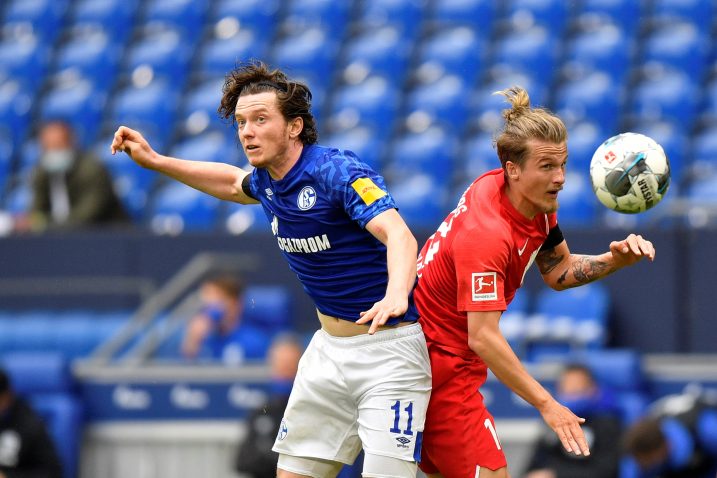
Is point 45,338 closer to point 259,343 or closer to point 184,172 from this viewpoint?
point 259,343

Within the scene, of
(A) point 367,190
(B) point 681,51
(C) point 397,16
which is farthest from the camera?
(C) point 397,16

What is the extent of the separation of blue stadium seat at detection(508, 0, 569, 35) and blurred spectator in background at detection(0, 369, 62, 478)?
21.7 feet

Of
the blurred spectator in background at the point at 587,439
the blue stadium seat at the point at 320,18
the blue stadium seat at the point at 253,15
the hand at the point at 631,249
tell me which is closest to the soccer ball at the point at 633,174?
the hand at the point at 631,249

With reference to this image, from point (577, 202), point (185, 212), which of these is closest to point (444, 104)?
point (577, 202)

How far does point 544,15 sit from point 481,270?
8.95 metres

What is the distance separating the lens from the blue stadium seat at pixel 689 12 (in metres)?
13.1

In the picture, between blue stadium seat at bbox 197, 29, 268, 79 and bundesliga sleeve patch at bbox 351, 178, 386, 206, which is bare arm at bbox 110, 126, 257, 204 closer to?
bundesliga sleeve patch at bbox 351, 178, 386, 206

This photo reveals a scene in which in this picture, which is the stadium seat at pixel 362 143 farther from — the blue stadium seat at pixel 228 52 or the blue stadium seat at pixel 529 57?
the blue stadium seat at pixel 228 52

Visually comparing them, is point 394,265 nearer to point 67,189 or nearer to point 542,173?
point 542,173

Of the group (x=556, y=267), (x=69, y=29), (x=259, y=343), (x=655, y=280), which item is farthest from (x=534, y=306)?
(x=69, y=29)

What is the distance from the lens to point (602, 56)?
1284 cm

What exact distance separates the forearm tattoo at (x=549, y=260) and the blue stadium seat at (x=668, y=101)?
21.9 ft

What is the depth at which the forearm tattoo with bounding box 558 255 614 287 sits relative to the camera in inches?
213

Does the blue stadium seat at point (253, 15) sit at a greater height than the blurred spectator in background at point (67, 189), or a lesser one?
greater
